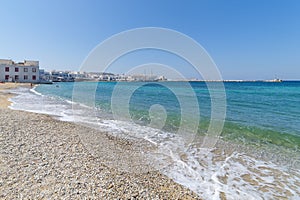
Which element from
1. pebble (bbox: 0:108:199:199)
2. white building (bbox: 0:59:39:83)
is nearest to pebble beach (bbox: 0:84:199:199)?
pebble (bbox: 0:108:199:199)

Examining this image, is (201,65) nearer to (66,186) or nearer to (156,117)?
(156,117)

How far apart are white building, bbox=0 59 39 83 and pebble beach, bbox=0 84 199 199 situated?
75401mm

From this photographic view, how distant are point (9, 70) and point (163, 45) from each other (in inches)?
2905

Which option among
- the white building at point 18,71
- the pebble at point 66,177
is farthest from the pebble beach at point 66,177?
the white building at point 18,71

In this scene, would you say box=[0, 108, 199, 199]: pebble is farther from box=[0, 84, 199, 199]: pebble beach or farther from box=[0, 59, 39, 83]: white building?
box=[0, 59, 39, 83]: white building

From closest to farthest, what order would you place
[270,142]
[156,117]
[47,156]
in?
[47,156] → [270,142] → [156,117]

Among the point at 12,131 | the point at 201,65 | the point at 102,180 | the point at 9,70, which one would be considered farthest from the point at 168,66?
the point at 9,70

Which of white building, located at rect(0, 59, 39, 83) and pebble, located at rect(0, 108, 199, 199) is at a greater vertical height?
white building, located at rect(0, 59, 39, 83)

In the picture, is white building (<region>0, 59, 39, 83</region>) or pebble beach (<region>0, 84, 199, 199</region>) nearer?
pebble beach (<region>0, 84, 199, 199</region>)

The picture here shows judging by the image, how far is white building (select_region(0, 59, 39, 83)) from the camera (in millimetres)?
66519

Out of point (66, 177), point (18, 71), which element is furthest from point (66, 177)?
point (18, 71)

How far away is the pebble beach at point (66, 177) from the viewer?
4.03 meters

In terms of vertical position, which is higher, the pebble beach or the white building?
the white building

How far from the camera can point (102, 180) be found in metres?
4.71
